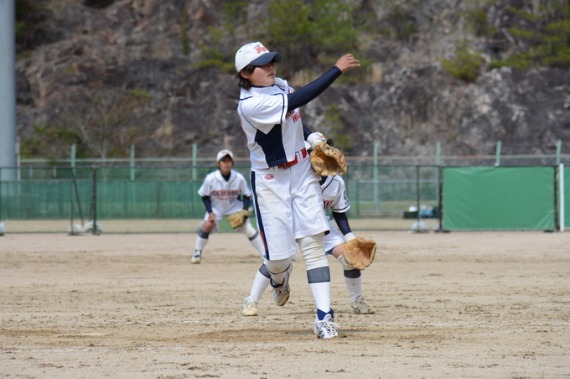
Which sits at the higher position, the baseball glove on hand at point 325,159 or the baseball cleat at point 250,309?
the baseball glove on hand at point 325,159

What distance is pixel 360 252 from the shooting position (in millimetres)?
8562

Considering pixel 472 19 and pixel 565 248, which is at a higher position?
pixel 472 19

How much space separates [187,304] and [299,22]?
46.9 metres

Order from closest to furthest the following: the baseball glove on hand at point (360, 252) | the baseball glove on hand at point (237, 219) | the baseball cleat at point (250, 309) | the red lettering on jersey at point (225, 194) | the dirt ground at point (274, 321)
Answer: the dirt ground at point (274, 321)
the baseball glove on hand at point (360, 252)
the baseball cleat at point (250, 309)
the baseball glove on hand at point (237, 219)
the red lettering on jersey at point (225, 194)

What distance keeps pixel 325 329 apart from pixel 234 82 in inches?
Answer: 1833

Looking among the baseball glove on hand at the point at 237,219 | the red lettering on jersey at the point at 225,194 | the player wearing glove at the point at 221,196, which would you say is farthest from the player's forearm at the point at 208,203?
the baseball glove on hand at the point at 237,219

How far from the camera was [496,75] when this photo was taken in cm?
5203

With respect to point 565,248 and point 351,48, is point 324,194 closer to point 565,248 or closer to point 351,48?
point 565,248

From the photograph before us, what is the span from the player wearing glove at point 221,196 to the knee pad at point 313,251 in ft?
32.4

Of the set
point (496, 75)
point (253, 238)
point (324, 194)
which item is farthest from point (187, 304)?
point (496, 75)

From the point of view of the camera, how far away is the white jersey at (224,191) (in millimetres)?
18500

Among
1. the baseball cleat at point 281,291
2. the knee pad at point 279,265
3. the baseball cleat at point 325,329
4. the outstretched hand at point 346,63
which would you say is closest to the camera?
the outstretched hand at point 346,63

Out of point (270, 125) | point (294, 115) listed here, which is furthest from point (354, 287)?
point (270, 125)

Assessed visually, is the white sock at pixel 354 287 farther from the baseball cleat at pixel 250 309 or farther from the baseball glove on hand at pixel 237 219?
the baseball glove on hand at pixel 237 219
